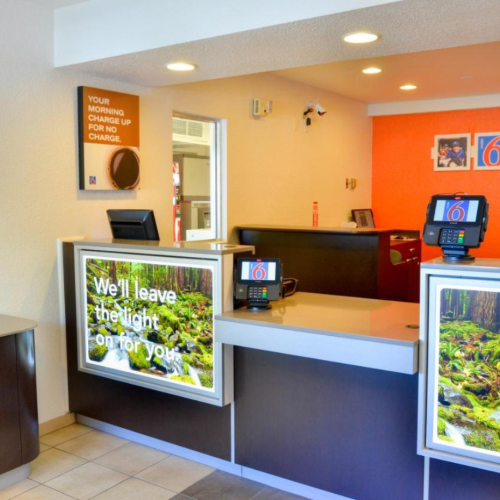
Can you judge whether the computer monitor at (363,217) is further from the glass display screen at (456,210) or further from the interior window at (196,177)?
the glass display screen at (456,210)

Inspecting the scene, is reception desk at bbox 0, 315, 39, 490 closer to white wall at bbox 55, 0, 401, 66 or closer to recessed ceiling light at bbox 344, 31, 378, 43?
white wall at bbox 55, 0, 401, 66

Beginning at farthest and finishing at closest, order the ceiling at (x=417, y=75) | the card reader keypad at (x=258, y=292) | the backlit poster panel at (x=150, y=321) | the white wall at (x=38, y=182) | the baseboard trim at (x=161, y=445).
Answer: the ceiling at (x=417, y=75) → the white wall at (x=38, y=182) → the baseboard trim at (x=161, y=445) → the backlit poster panel at (x=150, y=321) → the card reader keypad at (x=258, y=292)

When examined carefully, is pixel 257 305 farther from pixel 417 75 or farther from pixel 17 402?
pixel 417 75

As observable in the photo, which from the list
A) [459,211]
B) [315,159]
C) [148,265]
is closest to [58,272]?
[148,265]

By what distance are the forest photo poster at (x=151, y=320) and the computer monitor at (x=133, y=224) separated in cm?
26

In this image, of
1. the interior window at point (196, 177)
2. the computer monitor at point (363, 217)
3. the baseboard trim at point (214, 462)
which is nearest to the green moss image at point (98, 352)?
the baseboard trim at point (214, 462)

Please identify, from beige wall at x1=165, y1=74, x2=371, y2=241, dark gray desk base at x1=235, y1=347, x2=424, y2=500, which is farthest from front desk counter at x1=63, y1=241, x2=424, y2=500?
beige wall at x1=165, y1=74, x2=371, y2=241

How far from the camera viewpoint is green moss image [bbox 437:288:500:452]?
2111 mm

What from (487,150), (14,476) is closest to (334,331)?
(14,476)

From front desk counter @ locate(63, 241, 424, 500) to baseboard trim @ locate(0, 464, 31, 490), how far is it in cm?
65

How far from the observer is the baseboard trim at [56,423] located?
138 inches

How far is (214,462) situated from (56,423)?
114cm

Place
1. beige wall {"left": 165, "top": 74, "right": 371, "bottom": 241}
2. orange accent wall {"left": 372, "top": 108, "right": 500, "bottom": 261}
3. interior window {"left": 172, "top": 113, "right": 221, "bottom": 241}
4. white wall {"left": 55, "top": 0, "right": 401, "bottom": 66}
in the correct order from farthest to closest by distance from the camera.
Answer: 1. orange accent wall {"left": 372, "top": 108, "right": 500, "bottom": 261}
2. beige wall {"left": 165, "top": 74, "right": 371, "bottom": 241}
3. interior window {"left": 172, "top": 113, "right": 221, "bottom": 241}
4. white wall {"left": 55, "top": 0, "right": 401, "bottom": 66}

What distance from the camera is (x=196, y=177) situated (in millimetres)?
4719
